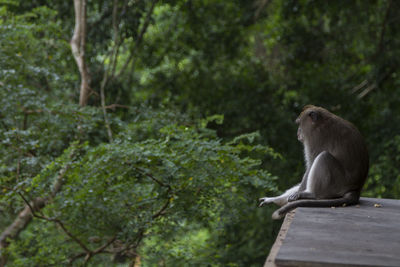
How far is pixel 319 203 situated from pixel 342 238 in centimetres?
86

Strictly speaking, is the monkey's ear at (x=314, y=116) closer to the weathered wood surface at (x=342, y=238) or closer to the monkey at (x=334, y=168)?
the monkey at (x=334, y=168)

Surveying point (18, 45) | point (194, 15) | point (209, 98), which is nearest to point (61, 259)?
point (18, 45)

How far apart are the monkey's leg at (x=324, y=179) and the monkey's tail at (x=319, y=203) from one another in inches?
2.7

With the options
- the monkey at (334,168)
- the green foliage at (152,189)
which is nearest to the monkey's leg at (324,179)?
the monkey at (334,168)

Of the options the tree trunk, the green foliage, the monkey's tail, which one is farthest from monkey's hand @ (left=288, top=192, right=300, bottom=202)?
the tree trunk

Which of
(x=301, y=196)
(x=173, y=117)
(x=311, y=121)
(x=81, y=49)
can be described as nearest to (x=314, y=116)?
(x=311, y=121)

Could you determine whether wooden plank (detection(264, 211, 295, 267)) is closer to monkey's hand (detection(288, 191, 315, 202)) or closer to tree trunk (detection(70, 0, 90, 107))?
monkey's hand (detection(288, 191, 315, 202))

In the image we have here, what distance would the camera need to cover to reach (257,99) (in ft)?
27.7

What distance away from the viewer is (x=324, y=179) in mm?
3133

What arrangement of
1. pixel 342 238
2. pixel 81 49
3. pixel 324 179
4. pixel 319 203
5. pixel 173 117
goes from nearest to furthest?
pixel 342 238 → pixel 319 203 → pixel 324 179 → pixel 173 117 → pixel 81 49

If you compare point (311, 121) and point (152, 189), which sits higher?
point (311, 121)

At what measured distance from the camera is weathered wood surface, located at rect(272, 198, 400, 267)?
5.81 feet

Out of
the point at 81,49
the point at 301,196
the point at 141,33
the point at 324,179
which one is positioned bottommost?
the point at 301,196

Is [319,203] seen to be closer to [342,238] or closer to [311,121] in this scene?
[311,121]
